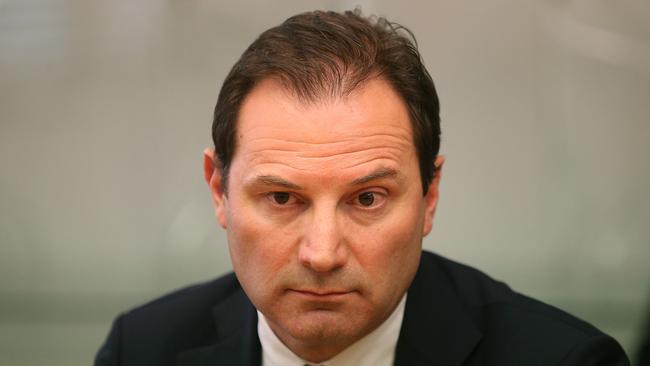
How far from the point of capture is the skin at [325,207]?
196 centimetres

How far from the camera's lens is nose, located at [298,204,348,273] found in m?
1.90

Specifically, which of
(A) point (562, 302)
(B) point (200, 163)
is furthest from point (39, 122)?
(A) point (562, 302)

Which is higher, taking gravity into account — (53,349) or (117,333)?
(117,333)

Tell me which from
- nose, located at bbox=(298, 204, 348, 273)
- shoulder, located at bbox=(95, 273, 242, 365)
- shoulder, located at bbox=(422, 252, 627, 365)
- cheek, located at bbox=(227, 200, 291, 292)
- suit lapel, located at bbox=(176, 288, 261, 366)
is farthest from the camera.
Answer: shoulder, located at bbox=(95, 273, 242, 365)

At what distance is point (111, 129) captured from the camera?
3586 millimetres

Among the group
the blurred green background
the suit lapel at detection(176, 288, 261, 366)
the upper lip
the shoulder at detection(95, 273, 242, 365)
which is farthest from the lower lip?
the blurred green background

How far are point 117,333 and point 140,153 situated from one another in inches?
45.1

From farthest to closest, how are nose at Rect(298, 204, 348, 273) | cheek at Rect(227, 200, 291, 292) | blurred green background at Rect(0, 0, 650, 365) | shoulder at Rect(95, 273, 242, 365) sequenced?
1. blurred green background at Rect(0, 0, 650, 365)
2. shoulder at Rect(95, 273, 242, 365)
3. cheek at Rect(227, 200, 291, 292)
4. nose at Rect(298, 204, 348, 273)

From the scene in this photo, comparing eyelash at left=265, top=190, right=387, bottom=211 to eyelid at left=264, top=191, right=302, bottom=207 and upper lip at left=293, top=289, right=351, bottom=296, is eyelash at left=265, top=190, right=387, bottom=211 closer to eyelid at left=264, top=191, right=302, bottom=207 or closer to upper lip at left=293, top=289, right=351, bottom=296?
eyelid at left=264, top=191, right=302, bottom=207

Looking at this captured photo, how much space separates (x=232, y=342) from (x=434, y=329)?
2.00 feet

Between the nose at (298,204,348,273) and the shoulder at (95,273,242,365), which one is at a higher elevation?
the nose at (298,204,348,273)

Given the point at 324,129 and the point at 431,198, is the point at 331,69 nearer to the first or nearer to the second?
the point at 324,129

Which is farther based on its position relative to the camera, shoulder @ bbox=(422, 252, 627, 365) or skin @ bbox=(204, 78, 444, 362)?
shoulder @ bbox=(422, 252, 627, 365)

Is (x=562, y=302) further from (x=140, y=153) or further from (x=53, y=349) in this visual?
(x=53, y=349)
